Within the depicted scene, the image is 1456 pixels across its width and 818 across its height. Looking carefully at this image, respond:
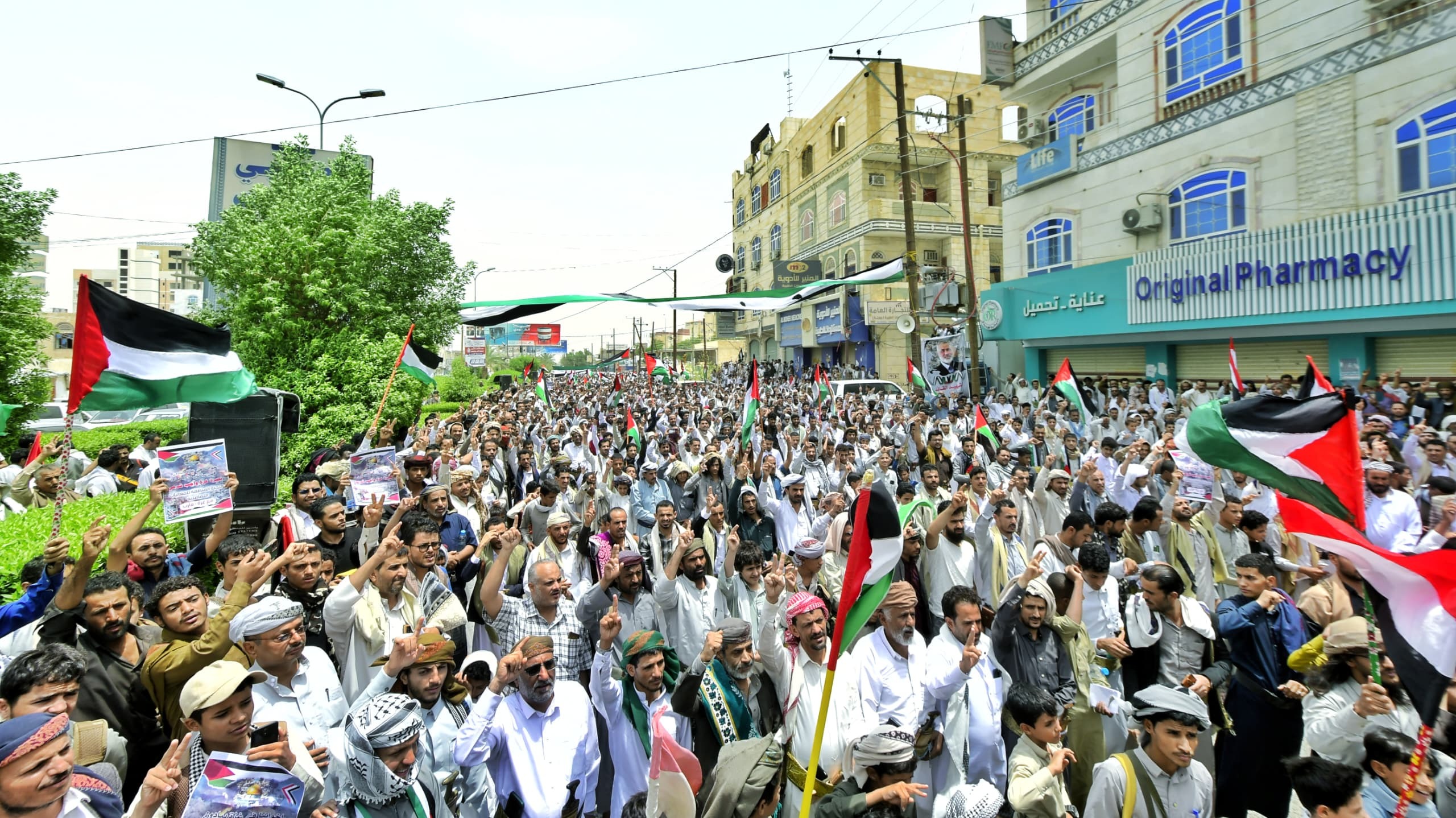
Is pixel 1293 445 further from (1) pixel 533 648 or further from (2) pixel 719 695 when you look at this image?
(1) pixel 533 648

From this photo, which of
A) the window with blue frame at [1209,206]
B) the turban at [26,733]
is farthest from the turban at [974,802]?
the window with blue frame at [1209,206]

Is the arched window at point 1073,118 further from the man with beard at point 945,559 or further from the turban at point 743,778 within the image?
the turban at point 743,778

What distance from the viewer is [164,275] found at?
77.3m

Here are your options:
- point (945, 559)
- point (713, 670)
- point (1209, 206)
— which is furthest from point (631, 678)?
point (1209, 206)

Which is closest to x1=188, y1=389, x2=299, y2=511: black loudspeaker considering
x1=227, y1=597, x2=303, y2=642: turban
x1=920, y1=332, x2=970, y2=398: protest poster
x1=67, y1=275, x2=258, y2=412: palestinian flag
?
x1=67, y1=275, x2=258, y2=412: palestinian flag

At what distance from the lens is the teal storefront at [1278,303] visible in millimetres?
13039

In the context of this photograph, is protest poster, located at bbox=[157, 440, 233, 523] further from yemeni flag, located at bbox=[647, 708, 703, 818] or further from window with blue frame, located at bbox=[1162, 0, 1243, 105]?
window with blue frame, located at bbox=[1162, 0, 1243, 105]

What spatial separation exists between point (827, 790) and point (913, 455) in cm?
836

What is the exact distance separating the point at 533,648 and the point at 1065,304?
810 inches

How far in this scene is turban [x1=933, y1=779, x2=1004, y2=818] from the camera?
9.34 ft

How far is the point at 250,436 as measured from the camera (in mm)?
7395

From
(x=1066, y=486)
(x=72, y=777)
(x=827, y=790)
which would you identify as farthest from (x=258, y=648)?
(x=1066, y=486)

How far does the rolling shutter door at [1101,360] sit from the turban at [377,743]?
20027 millimetres

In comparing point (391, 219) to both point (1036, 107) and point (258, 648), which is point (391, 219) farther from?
point (1036, 107)
